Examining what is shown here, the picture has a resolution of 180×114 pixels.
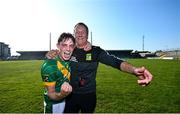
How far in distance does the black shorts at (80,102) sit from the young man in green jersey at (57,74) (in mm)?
1044

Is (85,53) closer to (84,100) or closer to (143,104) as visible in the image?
(84,100)

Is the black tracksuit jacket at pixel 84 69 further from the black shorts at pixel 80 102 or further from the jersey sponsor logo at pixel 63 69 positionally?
the jersey sponsor logo at pixel 63 69

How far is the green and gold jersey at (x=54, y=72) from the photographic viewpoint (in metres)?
4.93

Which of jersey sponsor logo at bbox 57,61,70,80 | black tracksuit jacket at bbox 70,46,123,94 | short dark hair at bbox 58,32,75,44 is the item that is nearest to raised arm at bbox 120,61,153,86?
jersey sponsor logo at bbox 57,61,70,80

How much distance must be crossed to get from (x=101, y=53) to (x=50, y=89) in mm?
2329

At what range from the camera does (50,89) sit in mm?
4820

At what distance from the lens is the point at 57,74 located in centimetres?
512

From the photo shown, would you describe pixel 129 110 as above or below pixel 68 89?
below

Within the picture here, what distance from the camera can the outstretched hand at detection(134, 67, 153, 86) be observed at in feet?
16.3

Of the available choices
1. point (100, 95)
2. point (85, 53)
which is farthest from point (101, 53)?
point (100, 95)

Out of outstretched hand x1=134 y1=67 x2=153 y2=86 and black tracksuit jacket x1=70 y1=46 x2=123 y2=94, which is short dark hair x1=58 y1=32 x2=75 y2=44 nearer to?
black tracksuit jacket x1=70 y1=46 x2=123 y2=94

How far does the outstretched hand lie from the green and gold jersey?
122cm

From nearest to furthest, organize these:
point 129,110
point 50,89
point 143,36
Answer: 1. point 50,89
2. point 129,110
3. point 143,36

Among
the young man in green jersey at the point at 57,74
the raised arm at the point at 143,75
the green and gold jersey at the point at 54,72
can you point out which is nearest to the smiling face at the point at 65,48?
the young man in green jersey at the point at 57,74
